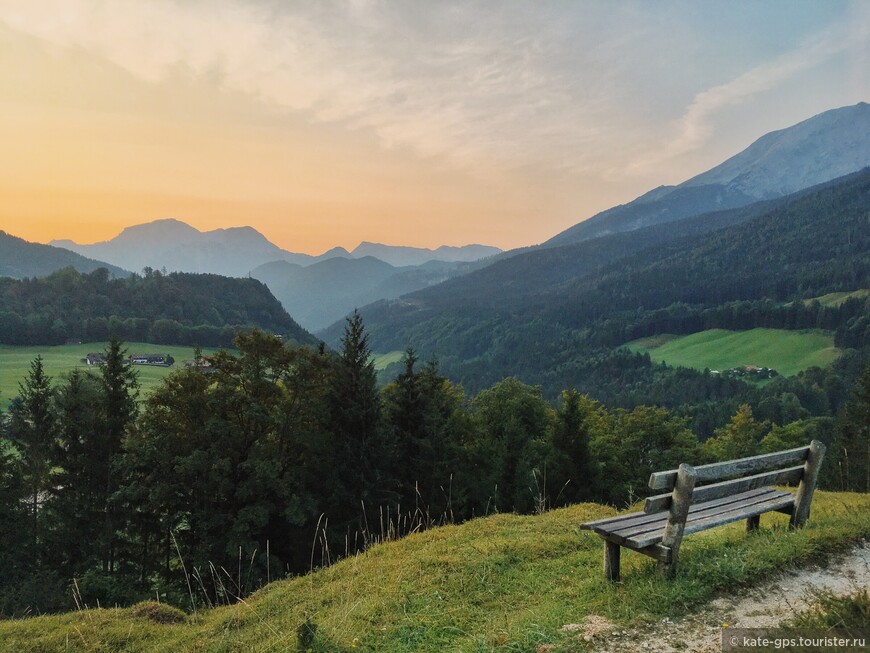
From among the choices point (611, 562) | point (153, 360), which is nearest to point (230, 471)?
point (611, 562)

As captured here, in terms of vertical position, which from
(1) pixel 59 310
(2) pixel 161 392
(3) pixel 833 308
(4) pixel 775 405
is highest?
(1) pixel 59 310

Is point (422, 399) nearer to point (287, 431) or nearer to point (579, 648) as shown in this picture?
point (287, 431)

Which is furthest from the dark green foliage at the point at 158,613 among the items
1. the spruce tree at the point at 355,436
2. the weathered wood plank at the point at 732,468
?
the spruce tree at the point at 355,436

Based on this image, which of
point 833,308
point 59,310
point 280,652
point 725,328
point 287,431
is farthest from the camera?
point 725,328

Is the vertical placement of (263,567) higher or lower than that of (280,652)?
lower

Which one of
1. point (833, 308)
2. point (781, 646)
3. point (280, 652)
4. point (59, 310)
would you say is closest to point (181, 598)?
point (280, 652)

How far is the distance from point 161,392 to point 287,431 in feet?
19.2

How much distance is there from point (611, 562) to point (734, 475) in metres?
2.14

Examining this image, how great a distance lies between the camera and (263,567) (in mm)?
19438

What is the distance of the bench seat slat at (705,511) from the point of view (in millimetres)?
5797

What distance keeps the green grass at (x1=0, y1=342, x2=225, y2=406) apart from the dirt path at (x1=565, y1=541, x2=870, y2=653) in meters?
84.7

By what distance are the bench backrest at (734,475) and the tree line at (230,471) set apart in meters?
11.6

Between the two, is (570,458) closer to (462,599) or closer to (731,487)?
(731,487)

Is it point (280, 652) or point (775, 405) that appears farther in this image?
point (775, 405)
